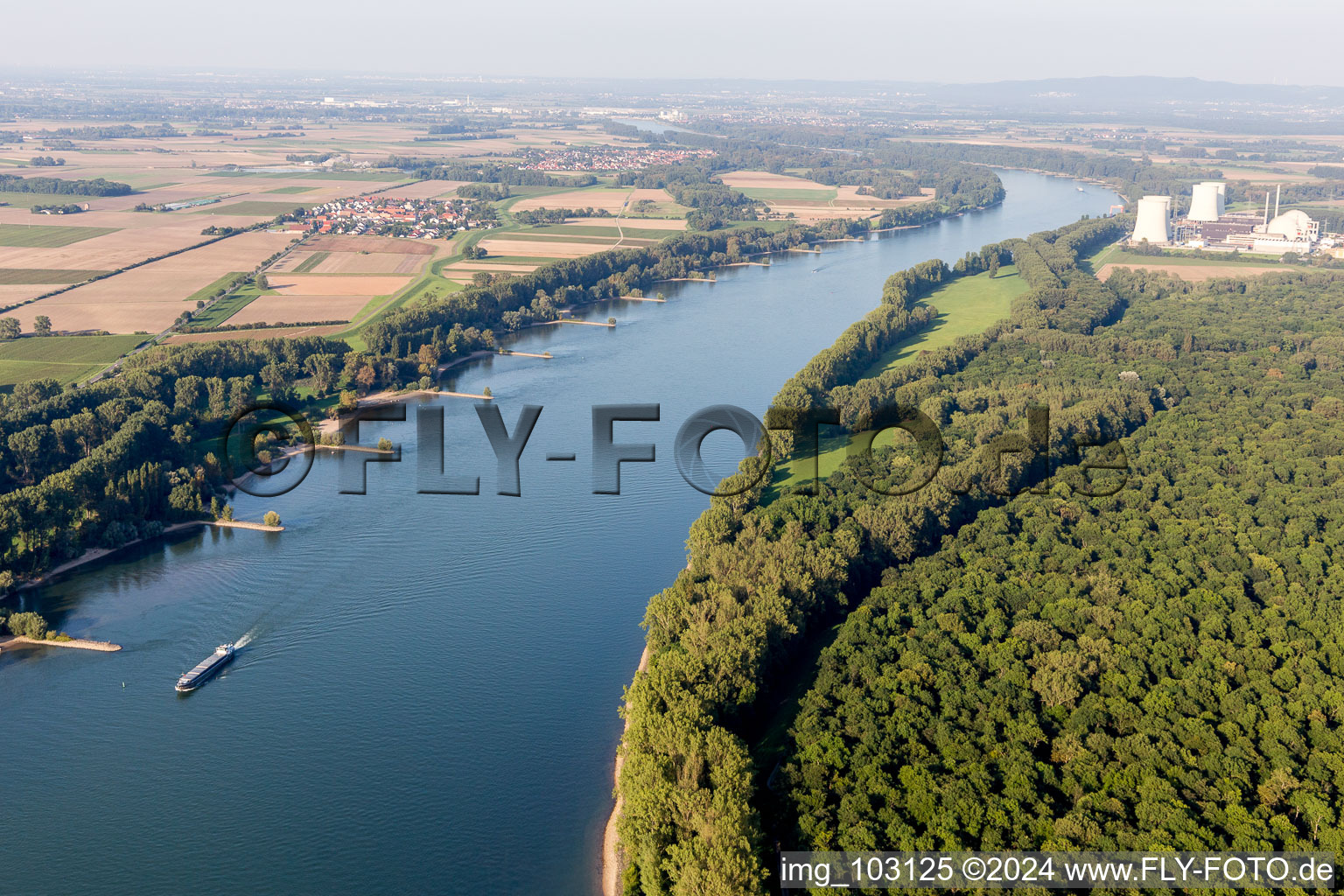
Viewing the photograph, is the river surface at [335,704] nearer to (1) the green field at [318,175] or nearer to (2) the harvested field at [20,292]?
(2) the harvested field at [20,292]

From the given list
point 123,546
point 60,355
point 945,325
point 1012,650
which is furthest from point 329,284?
point 1012,650

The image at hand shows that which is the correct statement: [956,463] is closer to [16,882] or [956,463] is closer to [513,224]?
[16,882]

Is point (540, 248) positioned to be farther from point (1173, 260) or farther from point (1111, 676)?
point (1111, 676)

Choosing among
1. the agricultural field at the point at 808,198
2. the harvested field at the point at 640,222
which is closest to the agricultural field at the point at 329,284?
the harvested field at the point at 640,222

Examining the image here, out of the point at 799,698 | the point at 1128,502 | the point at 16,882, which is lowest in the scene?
the point at 16,882

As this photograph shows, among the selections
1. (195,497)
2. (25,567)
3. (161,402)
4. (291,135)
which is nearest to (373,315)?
(161,402)

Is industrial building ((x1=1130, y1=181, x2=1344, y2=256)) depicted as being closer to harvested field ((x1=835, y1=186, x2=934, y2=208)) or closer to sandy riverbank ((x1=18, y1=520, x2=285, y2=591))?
harvested field ((x1=835, y1=186, x2=934, y2=208))
